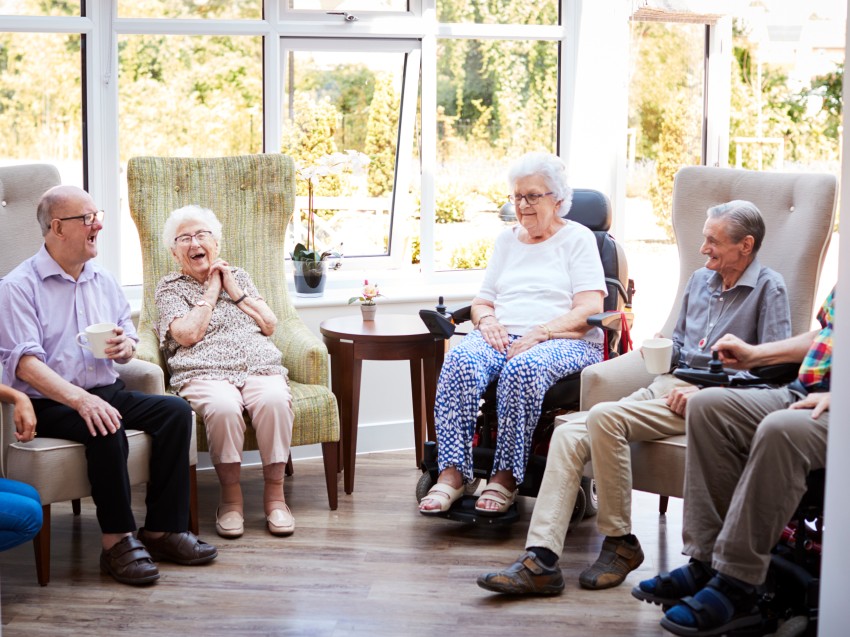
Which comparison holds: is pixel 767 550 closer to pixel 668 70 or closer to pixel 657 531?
pixel 657 531

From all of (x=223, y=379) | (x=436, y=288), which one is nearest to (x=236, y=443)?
(x=223, y=379)

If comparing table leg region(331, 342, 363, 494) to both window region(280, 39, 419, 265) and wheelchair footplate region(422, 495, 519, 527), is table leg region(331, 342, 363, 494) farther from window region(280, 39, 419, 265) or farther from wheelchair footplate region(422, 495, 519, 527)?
window region(280, 39, 419, 265)

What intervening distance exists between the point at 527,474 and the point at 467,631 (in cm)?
80

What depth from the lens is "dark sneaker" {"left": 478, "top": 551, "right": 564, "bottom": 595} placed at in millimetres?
3006

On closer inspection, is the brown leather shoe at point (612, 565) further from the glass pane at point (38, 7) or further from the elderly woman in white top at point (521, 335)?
the glass pane at point (38, 7)

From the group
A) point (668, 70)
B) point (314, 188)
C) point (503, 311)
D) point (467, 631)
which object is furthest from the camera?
point (668, 70)

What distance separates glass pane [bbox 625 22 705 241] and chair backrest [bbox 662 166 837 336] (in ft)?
5.60

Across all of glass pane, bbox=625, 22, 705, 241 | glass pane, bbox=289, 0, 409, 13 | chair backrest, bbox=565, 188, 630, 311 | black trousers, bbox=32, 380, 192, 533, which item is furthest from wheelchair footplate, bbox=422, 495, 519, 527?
glass pane, bbox=625, 22, 705, 241

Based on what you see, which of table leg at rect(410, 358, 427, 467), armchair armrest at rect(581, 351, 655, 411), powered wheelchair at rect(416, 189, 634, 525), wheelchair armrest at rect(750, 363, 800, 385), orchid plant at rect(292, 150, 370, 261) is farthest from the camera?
orchid plant at rect(292, 150, 370, 261)

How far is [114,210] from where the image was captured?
4.52 m

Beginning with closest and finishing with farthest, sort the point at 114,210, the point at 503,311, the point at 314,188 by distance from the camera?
1. the point at 503,311
2. the point at 114,210
3. the point at 314,188

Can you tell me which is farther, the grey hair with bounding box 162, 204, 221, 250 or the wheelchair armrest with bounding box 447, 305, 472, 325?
the wheelchair armrest with bounding box 447, 305, 472, 325

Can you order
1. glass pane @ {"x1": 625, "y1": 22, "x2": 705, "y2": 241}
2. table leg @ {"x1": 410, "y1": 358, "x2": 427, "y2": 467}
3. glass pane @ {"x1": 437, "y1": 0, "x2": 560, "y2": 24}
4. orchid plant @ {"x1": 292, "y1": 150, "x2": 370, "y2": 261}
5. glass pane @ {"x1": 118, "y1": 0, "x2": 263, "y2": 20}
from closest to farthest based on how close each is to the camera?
table leg @ {"x1": 410, "y1": 358, "x2": 427, "y2": 467} < glass pane @ {"x1": 118, "y1": 0, "x2": 263, "y2": 20} < orchid plant @ {"x1": 292, "y1": 150, "x2": 370, "y2": 261} < glass pane @ {"x1": 437, "y1": 0, "x2": 560, "y2": 24} < glass pane @ {"x1": 625, "y1": 22, "x2": 705, "y2": 241}

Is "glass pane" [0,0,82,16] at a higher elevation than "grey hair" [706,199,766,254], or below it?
higher
